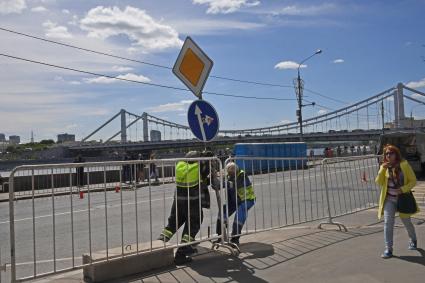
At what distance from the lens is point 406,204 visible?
23.2 feet

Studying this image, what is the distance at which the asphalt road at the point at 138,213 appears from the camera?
7.21 m

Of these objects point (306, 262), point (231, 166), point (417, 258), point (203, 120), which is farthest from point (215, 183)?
point (417, 258)

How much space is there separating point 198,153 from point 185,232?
1280 mm

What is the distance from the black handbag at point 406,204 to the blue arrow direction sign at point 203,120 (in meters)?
2.79

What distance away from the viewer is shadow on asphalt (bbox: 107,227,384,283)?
5.95m

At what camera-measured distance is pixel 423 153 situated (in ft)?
75.5

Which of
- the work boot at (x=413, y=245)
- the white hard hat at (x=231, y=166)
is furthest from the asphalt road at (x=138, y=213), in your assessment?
the work boot at (x=413, y=245)

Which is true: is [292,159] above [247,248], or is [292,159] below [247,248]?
above

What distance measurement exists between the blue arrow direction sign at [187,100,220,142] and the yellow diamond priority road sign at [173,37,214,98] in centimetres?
20

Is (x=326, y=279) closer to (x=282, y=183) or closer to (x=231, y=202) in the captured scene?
(x=231, y=202)

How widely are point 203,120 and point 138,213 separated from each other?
3.67 meters

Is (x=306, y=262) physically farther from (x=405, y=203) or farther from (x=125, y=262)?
(x=125, y=262)

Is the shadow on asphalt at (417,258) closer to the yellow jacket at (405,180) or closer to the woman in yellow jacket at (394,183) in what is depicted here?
the woman in yellow jacket at (394,183)

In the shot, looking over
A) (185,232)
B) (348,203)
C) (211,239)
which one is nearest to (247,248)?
(211,239)
